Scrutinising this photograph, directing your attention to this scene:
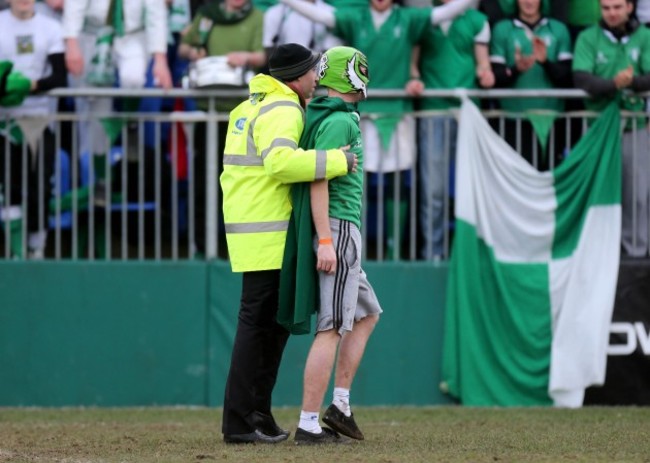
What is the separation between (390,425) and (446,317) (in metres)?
2.06

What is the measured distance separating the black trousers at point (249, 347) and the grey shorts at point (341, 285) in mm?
338

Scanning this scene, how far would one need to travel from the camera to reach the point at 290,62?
8289 millimetres

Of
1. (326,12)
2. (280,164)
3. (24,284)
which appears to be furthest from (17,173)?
(280,164)

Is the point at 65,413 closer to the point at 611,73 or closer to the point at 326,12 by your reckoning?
the point at 326,12

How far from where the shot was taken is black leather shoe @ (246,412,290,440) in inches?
331

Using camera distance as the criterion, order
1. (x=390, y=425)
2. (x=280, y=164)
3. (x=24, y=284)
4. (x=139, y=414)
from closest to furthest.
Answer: (x=280, y=164) → (x=390, y=425) → (x=139, y=414) → (x=24, y=284)

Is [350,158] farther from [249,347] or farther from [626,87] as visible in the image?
[626,87]

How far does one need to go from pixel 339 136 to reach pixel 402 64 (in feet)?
13.9

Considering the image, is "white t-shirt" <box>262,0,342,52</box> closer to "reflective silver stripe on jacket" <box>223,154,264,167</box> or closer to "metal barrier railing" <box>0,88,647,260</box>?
"metal barrier railing" <box>0,88,647,260</box>

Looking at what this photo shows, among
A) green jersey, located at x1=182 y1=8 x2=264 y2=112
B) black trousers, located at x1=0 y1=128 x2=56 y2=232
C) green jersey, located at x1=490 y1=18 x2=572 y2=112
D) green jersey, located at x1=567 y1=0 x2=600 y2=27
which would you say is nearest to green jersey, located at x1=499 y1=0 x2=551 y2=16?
green jersey, located at x1=490 y1=18 x2=572 y2=112

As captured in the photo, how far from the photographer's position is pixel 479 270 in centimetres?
1188

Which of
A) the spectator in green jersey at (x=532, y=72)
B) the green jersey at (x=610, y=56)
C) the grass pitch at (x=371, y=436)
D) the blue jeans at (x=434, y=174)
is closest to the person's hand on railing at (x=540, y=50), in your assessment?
the spectator in green jersey at (x=532, y=72)

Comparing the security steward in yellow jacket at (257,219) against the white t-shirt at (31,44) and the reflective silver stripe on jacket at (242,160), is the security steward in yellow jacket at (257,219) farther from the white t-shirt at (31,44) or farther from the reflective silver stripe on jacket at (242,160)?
the white t-shirt at (31,44)

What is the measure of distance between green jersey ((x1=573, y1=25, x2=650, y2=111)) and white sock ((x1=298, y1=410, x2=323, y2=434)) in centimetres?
489
